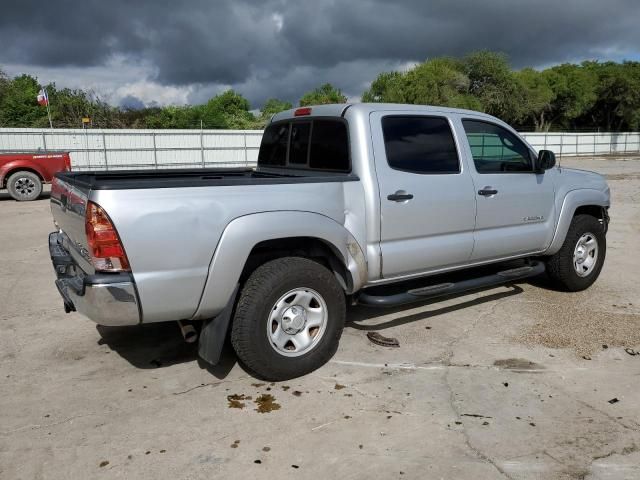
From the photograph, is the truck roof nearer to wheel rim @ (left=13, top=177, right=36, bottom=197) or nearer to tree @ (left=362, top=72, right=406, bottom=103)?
wheel rim @ (left=13, top=177, right=36, bottom=197)

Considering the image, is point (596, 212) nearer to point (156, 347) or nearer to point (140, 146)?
point (156, 347)

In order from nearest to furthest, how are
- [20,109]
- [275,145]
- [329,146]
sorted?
[329,146] → [275,145] → [20,109]

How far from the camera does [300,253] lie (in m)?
4.03

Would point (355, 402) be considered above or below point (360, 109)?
below

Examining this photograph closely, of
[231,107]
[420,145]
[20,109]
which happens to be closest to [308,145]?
[420,145]

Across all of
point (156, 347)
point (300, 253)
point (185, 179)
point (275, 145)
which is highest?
point (275, 145)

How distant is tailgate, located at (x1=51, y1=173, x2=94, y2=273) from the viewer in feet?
11.0

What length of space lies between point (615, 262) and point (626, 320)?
259 cm

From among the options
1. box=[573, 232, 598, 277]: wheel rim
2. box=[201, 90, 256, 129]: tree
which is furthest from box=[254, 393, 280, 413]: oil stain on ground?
box=[201, 90, 256, 129]: tree

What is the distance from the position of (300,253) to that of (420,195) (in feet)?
3.53

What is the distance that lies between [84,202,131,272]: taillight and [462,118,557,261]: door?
2979 millimetres

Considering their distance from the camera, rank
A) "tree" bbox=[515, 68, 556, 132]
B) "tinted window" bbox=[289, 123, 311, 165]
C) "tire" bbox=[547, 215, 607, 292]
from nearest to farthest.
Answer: "tinted window" bbox=[289, 123, 311, 165]
"tire" bbox=[547, 215, 607, 292]
"tree" bbox=[515, 68, 556, 132]

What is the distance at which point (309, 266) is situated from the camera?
12.4 feet

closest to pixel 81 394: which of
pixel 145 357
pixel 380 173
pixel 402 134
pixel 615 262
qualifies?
pixel 145 357
